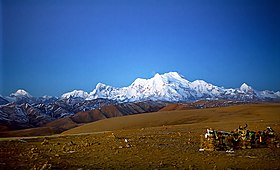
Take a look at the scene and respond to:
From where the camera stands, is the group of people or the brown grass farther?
the brown grass

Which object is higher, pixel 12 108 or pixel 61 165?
pixel 12 108

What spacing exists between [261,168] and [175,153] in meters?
4.71

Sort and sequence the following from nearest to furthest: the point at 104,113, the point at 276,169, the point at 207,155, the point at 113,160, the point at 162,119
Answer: the point at 276,169, the point at 113,160, the point at 207,155, the point at 162,119, the point at 104,113

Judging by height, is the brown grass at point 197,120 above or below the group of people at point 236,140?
above

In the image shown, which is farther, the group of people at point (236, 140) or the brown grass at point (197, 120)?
the brown grass at point (197, 120)

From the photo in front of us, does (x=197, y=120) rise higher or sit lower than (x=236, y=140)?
higher

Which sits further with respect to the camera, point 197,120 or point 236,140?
point 197,120

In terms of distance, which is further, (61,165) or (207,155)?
(207,155)

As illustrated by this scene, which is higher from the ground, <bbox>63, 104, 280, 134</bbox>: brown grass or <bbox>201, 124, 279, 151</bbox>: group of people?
<bbox>63, 104, 280, 134</bbox>: brown grass

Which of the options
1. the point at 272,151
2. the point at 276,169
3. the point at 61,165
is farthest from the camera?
the point at 272,151

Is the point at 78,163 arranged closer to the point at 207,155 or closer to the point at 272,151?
the point at 207,155

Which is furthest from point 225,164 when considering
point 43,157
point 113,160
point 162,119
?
point 162,119

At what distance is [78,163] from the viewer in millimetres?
12633

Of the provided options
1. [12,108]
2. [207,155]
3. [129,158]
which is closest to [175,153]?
[207,155]
